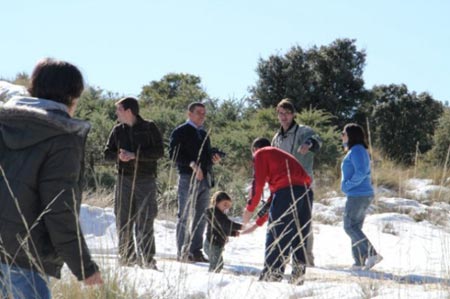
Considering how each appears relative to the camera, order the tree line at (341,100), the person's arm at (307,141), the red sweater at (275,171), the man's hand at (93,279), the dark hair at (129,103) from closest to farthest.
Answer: the man's hand at (93,279) < the red sweater at (275,171) < the dark hair at (129,103) < the person's arm at (307,141) < the tree line at (341,100)

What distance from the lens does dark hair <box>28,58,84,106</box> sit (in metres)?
3.57

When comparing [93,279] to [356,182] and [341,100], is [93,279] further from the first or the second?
[341,100]

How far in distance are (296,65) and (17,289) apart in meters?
31.2

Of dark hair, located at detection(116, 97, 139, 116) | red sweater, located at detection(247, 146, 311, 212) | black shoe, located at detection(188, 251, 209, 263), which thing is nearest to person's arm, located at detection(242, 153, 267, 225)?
red sweater, located at detection(247, 146, 311, 212)

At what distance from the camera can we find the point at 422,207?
49.2ft

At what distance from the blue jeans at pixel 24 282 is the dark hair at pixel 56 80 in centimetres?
75

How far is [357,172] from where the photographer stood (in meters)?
8.73

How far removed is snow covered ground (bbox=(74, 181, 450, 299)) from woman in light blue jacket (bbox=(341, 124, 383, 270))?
9.4 inches

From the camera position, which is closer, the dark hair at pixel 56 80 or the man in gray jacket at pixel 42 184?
the man in gray jacket at pixel 42 184

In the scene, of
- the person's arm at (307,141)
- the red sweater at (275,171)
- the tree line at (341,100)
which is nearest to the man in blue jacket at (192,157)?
the person's arm at (307,141)

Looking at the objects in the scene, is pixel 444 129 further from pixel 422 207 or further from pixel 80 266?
pixel 80 266

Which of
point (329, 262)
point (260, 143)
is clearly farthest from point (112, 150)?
point (329, 262)

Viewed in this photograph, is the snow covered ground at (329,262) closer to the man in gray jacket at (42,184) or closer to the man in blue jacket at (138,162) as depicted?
the man in blue jacket at (138,162)

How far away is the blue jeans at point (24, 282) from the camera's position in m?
3.56
